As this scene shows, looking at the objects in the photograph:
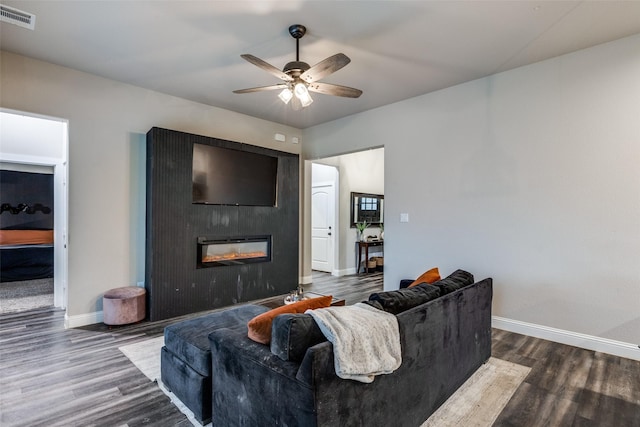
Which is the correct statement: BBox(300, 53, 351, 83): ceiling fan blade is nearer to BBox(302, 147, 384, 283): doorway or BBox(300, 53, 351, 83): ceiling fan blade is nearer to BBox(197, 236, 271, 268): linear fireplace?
BBox(197, 236, 271, 268): linear fireplace

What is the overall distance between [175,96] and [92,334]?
10.2 feet

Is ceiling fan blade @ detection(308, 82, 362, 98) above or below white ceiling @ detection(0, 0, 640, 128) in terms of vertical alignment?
below

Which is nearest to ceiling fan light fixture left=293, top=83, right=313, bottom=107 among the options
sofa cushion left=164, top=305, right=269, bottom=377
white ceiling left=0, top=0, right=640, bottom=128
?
white ceiling left=0, top=0, right=640, bottom=128

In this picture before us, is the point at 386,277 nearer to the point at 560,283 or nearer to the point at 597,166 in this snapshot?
the point at 560,283

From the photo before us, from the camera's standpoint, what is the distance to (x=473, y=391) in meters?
2.22

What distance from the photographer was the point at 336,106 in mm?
4633

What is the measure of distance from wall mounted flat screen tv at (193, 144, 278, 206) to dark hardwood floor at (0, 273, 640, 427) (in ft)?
5.94

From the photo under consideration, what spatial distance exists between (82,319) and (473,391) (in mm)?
4069

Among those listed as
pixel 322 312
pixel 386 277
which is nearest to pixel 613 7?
pixel 322 312

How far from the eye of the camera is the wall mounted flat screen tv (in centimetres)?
413

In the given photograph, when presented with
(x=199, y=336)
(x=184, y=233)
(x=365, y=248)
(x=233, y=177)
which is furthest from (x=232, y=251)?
(x=365, y=248)

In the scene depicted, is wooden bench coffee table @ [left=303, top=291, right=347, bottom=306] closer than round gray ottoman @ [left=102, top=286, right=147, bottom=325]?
Yes

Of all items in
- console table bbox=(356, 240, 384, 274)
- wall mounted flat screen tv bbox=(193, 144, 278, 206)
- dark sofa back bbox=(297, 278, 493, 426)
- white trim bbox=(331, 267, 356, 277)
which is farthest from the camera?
console table bbox=(356, 240, 384, 274)

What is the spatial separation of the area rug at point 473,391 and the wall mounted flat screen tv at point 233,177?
79.4 inches
